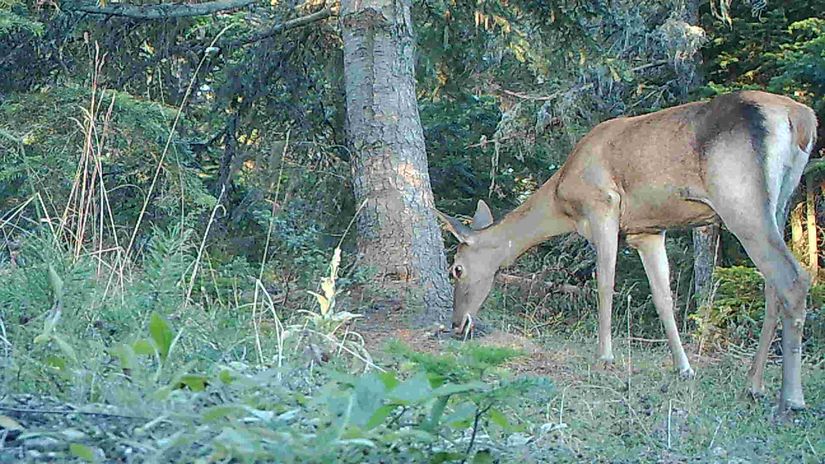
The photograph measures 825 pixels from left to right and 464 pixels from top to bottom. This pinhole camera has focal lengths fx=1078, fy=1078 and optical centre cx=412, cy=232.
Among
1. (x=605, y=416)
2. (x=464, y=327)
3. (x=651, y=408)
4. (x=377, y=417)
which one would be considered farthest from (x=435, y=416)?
(x=464, y=327)

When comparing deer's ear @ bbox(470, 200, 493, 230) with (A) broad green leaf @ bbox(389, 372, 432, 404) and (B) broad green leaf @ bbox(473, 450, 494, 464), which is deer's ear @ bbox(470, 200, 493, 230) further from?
(A) broad green leaf @ bbox(389, 372, 432, 404)

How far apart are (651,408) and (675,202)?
81.3 inches

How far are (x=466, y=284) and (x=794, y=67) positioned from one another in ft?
12.3

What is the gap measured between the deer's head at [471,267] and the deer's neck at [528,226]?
0.06 m

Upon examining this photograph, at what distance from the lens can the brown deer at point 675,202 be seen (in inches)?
237

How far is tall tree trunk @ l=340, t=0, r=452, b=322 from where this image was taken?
814 cm

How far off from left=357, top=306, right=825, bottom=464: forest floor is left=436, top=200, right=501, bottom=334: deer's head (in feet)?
1.30

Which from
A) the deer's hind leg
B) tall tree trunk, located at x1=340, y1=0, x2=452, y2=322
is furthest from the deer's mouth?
the deer's hind leg

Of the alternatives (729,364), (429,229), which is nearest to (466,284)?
(429,229)

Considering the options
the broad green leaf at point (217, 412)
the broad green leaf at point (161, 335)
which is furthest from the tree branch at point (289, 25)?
the broad green leaf at point (217, 412)

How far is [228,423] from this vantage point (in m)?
2.33

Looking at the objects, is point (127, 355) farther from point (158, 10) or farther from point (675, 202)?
point (158, 10)

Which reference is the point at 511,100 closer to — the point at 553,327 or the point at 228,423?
the point at 553,327

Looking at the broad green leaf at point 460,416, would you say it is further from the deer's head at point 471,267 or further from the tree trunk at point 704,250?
the tree trunk at point 704,250
